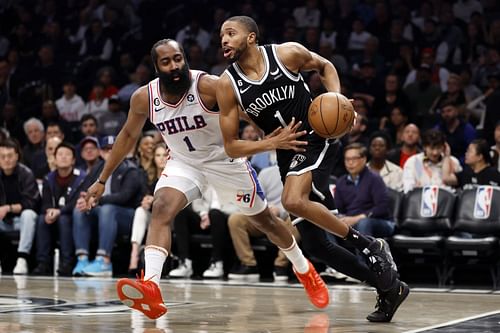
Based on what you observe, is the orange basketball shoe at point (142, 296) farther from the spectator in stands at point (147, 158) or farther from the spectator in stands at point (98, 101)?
the spectator in stands at point (98, 101)

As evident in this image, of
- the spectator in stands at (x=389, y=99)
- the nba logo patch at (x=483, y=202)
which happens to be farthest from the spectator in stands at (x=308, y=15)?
the nba logo patch at (x=483, y=202)

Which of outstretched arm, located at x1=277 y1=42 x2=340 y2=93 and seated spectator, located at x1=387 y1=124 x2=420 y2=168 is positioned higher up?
outstretched arm, located at x1=277 y1=42 x2=340 y2=93

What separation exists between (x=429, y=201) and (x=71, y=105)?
619cm

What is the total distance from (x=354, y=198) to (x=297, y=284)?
1.21 meters

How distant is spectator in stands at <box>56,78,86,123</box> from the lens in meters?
14.1

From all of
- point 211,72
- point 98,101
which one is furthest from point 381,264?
point 98,101

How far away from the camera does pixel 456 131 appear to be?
11.1m

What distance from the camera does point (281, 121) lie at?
19.7 feet

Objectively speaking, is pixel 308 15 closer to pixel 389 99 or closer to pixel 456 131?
pixel 389 99

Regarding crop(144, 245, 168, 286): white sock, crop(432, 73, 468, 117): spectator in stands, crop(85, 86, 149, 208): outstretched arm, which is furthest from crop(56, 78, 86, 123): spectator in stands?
crop(144, 245, 168, 286): white sock

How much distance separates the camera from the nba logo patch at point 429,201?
9.83 meters

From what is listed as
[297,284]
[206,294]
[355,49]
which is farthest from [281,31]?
[206,294]

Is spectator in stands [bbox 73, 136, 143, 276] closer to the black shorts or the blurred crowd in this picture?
the blurred crowd

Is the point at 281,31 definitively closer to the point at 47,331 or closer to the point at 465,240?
the point at 465,240
